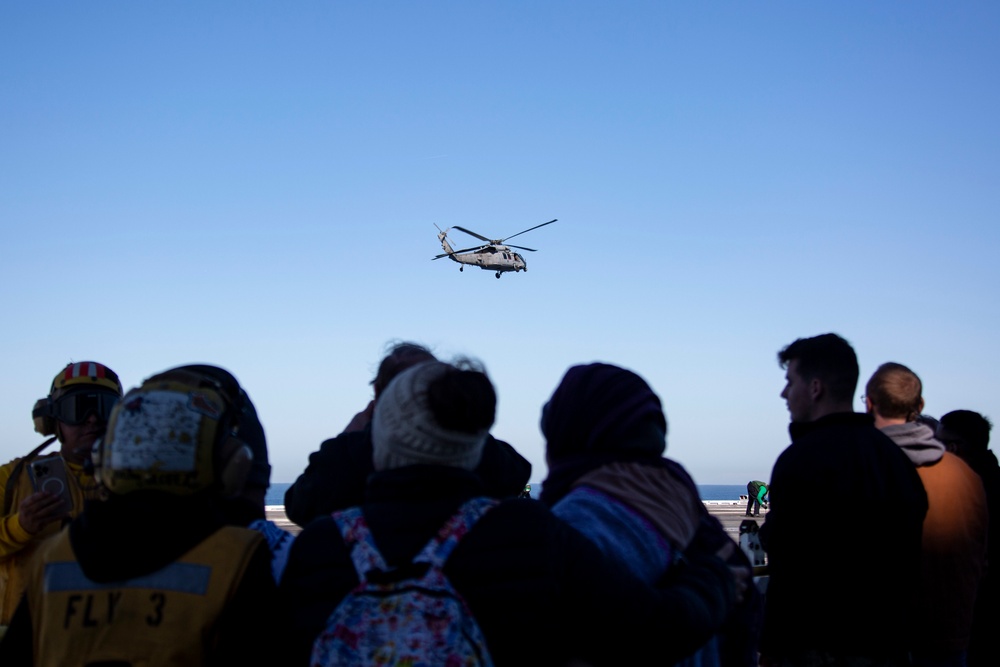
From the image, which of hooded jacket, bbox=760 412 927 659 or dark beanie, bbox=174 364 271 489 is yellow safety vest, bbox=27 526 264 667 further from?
hooded jacket, bbox=760 412 927 659

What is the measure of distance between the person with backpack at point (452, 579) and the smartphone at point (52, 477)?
1.95 m

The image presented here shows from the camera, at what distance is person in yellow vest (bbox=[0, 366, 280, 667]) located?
6.61ft

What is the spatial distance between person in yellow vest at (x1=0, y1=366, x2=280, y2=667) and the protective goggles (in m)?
1.66

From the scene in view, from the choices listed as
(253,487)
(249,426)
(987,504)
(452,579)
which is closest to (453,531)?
(452,579)

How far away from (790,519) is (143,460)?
259cm

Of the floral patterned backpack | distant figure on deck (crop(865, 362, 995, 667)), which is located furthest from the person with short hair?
distant figure on deck (crop(865, 362, 995, 667))

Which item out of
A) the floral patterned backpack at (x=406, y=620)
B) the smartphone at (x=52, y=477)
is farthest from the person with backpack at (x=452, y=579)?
the smartphone at (x=52, y=477)

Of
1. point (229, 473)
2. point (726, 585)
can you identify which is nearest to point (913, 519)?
point (726, 585)

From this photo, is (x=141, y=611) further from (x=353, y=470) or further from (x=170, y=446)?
(x=353, y=470)

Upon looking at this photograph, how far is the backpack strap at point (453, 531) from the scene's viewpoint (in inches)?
75.3

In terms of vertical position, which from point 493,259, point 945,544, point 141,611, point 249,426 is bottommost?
point 945,544

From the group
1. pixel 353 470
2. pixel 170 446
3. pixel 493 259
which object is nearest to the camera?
pixel 170 446

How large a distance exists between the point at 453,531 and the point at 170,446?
744 millimetres

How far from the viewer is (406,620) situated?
1853 millimetres
